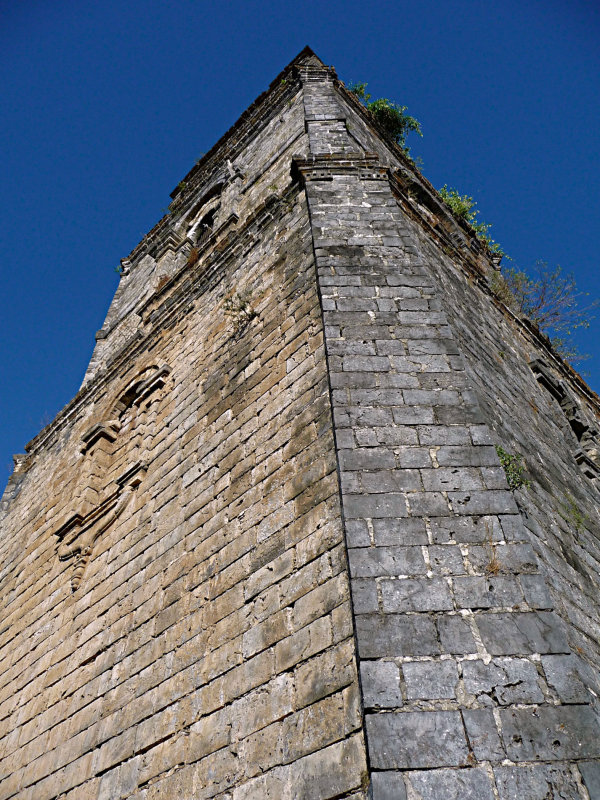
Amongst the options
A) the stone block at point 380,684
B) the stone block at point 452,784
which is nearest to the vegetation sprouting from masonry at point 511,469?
the stone block at point 380,684

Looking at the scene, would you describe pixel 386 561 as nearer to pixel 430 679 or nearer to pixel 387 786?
pixel 430 679

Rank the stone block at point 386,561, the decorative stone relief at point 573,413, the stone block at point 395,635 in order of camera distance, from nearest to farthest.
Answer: the stone block at point 395,635 → the stone block at point 386,561 → the decorative stone relief at point 573,413

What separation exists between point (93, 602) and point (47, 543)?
1929 mm

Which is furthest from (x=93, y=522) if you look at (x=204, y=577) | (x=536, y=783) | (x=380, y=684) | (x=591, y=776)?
(x=591, y=776)

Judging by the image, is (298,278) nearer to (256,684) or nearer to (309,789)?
(256,684)

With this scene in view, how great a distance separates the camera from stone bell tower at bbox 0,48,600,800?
2.76 m

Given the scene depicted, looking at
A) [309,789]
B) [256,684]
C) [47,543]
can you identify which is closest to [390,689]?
[309,789]

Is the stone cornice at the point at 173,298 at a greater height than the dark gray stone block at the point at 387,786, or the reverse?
the stone cornice at the point at 173,298

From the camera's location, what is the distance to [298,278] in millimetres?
5543

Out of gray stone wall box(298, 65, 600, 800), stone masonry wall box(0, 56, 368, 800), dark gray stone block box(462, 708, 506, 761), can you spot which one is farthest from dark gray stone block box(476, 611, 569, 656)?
stone masonry wall box(0, 56, 368, 800)

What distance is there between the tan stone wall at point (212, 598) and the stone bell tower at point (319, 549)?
21mm

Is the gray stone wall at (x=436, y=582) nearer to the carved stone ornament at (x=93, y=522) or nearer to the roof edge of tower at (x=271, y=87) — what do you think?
the carved stone ornament at (x=93, y=522)

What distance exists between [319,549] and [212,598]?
3.27ft

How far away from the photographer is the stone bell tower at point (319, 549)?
9.07 feet
